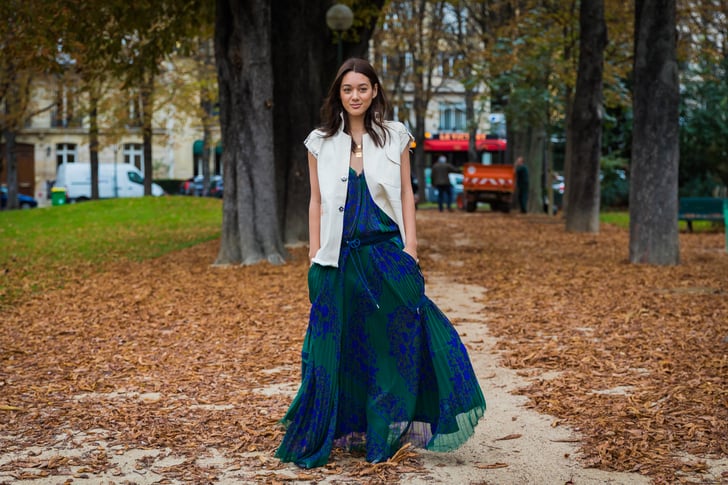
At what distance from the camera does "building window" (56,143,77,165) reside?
225 feet

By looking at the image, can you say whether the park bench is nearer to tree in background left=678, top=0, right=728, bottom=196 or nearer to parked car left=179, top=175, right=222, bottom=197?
tree in background left=678, top=0, right=728, bottom=196

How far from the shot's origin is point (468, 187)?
123ft

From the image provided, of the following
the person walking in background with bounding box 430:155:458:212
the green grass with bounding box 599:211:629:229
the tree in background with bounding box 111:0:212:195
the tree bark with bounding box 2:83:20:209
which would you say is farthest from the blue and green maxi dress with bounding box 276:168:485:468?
the tree bark with bounding box 2:83:20:209

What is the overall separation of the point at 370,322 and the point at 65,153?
66526 millimetres

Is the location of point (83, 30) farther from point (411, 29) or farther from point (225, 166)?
point (411, 29)

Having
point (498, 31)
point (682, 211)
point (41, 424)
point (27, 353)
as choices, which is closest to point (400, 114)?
point (498, 31)

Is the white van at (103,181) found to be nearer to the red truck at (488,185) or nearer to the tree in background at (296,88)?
the red truck at (488,185)

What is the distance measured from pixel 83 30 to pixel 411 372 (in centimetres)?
1345

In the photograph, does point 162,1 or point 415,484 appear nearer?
point 415,484

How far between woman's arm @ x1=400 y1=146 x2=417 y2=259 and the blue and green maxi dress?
45 mm

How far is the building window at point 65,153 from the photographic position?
68500 millimetres

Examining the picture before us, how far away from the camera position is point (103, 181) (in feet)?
178

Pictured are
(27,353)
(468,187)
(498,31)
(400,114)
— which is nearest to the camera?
(27,353)

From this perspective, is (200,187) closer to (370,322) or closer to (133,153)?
(133,153)
